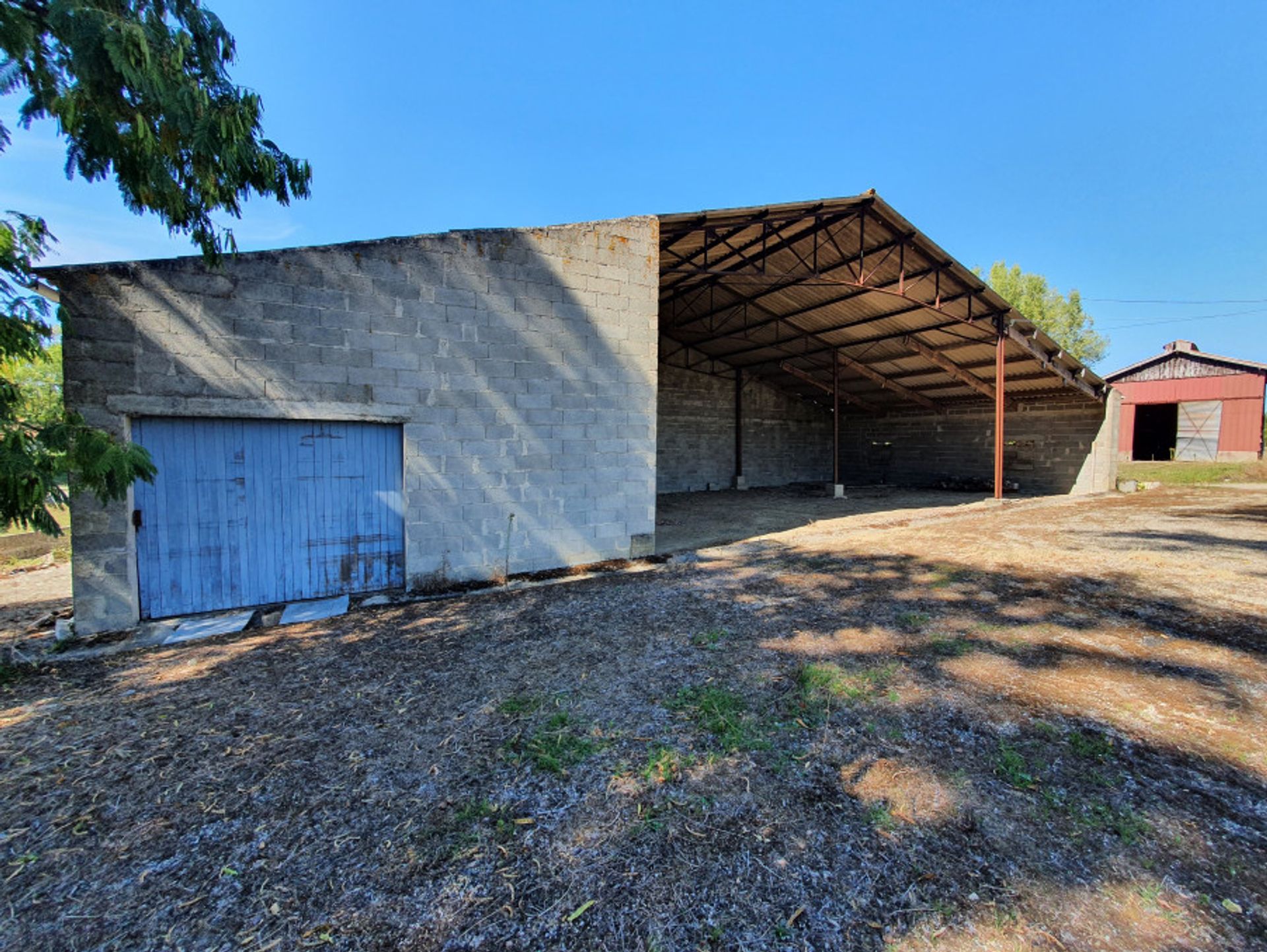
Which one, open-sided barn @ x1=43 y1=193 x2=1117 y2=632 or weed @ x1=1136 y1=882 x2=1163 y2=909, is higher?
open-sided barn @ x1=43 y1=193 x2=1117 y2=632

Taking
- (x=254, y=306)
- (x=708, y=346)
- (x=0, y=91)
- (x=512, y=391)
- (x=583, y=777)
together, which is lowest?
(x=583, y=777)

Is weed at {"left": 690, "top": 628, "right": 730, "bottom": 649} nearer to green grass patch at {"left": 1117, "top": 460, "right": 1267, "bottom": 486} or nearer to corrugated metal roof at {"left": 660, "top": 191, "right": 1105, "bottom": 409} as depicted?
corrugated metal roof at {"left": 660, "top": 191, "right": 1105, "bottom": 409}

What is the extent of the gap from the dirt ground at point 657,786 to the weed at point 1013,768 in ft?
0.06

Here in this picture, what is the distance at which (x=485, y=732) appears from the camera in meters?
2.74

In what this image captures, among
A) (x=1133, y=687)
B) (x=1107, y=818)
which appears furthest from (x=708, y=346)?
(x=1107, y=818)

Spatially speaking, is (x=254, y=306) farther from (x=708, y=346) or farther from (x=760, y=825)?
(x=708, y=346)

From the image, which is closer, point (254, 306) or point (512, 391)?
point (254, 306)

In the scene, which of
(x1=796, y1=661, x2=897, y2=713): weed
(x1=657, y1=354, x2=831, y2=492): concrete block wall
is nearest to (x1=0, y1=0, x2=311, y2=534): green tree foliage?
(x1=796, y1=661, x2=897, y2=713): weed

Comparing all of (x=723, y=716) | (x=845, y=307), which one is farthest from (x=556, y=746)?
(x=845, y=307)

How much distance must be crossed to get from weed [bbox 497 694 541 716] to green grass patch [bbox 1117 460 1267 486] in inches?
849

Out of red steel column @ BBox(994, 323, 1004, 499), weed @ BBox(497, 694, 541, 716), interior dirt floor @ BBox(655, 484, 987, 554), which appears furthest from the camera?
red steel column @ BBox(994, 323, 1004, 499)

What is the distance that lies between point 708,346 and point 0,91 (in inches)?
595

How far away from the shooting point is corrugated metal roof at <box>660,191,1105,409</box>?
360 inches

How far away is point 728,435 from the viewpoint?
18.4 meters
